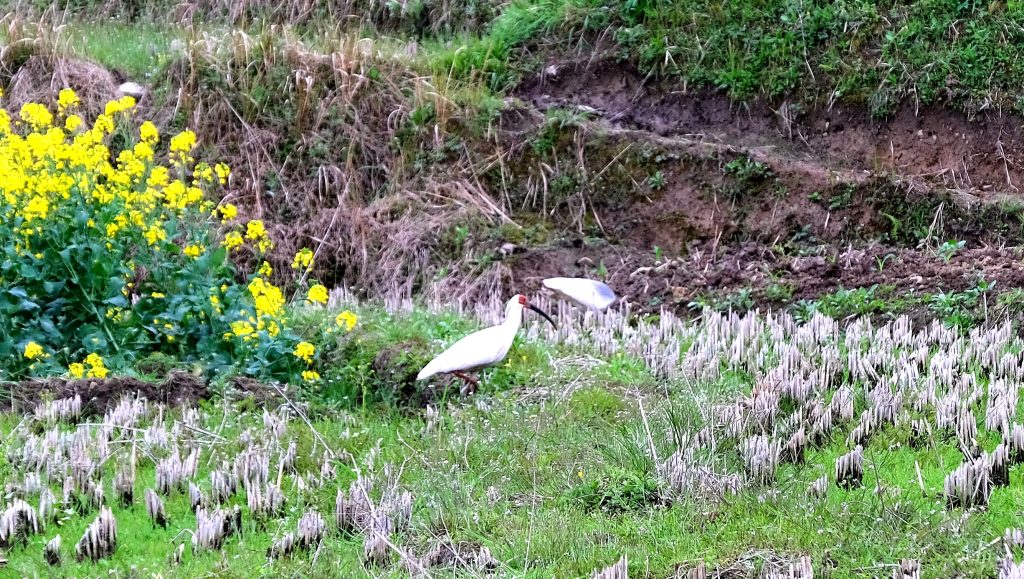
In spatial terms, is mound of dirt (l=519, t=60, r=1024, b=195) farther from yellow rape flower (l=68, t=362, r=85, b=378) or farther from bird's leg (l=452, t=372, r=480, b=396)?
yellow rape flower (l=68, t=362, r=85, b=378)

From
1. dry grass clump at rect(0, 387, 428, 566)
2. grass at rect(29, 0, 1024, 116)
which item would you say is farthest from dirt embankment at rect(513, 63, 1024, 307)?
dry grass clump at rect(0, 387, 428, 566)

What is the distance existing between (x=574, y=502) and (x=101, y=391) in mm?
2993

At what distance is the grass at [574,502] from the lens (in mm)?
4219

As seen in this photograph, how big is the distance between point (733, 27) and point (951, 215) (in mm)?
3106

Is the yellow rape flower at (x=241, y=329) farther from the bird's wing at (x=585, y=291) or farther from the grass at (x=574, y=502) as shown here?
the bird's wing at (x=585, y=291)

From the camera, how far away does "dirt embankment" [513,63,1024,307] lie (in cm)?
908

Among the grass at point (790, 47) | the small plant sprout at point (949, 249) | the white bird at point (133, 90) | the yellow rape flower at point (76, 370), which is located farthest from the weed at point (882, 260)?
the white bird at point (133, 90)

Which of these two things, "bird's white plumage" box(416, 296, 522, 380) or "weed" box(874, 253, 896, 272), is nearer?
"bird's white plumage" box(416, 296, 522, 380)

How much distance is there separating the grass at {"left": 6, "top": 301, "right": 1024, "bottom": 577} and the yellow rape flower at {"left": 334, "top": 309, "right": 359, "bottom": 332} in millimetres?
757

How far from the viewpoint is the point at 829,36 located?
11.3 m

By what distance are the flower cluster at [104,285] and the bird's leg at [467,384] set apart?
89 centimetres

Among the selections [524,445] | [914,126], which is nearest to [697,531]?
[524,445]

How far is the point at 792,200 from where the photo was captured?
33.4 feet

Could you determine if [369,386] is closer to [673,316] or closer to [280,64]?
[673,316]
